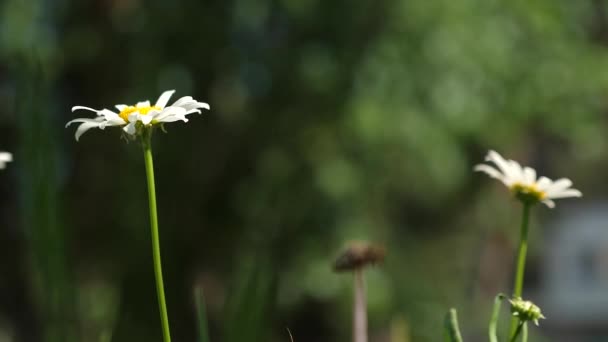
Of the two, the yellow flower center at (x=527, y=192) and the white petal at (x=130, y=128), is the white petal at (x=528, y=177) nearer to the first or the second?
the yellow flower center at (x=527, y=192)

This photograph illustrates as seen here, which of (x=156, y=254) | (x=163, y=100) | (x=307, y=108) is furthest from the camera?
(x=307, y=108)

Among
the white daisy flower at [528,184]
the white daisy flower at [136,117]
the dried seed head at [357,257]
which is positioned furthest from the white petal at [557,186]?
the white daisy flower at [136,117]

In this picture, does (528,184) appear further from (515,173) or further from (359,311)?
(359,311)

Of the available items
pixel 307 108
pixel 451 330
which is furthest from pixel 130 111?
pixel 307 108

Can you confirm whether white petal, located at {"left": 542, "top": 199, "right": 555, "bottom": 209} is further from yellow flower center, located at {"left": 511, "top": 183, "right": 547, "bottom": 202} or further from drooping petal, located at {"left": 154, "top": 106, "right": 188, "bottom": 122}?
drooping petal, located at {"left": 154, "top": 106, "right": 188, "bottom": 122}

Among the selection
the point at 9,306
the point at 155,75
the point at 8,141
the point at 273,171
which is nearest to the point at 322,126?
the point at 273,171

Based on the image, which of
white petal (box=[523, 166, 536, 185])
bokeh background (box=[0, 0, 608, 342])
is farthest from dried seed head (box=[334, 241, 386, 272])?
bokeh background (box=[0, 0, 608, 342])

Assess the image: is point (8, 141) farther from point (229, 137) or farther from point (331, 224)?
point (331, 224)
